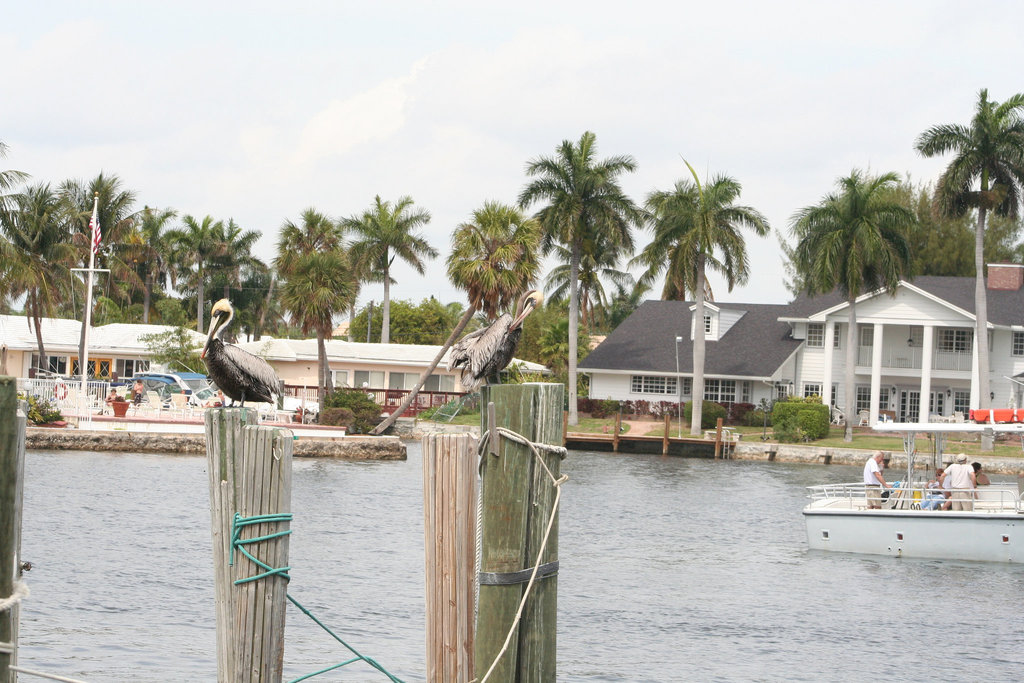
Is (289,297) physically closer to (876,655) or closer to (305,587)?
(305,587)

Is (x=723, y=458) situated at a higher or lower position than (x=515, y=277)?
lower

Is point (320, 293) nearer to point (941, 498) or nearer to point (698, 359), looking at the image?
point (698, 359)

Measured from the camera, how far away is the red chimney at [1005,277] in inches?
2325

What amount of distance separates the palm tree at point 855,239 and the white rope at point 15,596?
48.5 metres

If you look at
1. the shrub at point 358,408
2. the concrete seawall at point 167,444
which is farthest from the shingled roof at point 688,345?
the concrete seawall at point 167,444

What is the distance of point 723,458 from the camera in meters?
48.2

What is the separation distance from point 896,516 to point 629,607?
24.3 ft

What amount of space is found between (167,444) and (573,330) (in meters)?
25.3

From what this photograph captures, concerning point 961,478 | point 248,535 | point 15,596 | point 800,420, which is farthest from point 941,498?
point 800,420

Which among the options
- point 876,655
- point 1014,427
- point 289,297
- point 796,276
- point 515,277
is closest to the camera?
point 876,655

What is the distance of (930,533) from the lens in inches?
901

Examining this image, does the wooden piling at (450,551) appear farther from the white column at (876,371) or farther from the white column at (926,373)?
the white column at (876,371)

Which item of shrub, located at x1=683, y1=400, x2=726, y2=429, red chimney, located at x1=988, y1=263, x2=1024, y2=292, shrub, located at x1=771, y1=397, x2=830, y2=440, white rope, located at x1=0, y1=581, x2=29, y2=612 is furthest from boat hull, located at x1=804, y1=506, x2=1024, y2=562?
red chimney, located at x1=988, y1=263, x2=1024, y2=292

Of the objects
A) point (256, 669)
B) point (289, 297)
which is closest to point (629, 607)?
point (256, 669)
